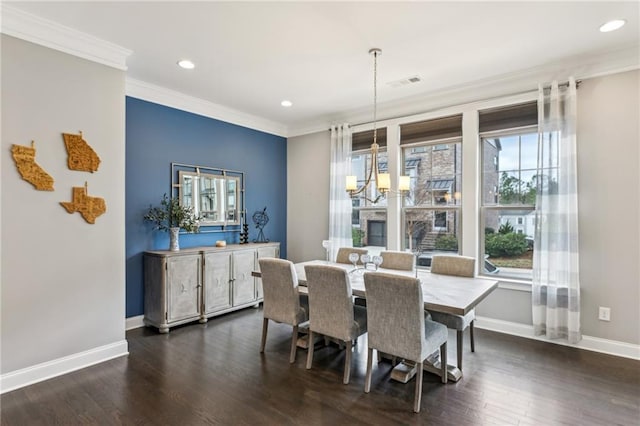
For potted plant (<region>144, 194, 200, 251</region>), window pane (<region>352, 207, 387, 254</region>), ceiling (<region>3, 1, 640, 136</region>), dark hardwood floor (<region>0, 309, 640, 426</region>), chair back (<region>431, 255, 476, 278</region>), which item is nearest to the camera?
dark hardwood floor (<region>0, 309, 640, 426</region>)

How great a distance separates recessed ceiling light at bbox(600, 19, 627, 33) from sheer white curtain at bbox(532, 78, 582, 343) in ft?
2.03

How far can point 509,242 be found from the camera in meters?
3.93

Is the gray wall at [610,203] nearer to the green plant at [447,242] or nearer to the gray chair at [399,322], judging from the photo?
the green plant at [447,242]

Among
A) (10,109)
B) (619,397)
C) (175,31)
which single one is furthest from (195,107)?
(619,397)

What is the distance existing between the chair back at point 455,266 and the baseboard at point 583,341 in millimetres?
1065

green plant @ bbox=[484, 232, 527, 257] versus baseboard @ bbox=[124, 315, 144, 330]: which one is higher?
green plant @ bbox=[484, 232, 527, 257]

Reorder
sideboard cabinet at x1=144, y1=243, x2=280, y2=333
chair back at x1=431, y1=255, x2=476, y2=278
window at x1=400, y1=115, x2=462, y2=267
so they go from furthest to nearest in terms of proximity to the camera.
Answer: window at x1=400, y1=115, x2=462, y2=267
sideboard cabinet at x1=144, y1=243, x2=280, y2=333
chair back at x1=431, y1=255, x2=476, y2=278

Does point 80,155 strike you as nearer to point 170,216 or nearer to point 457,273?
point 170,216

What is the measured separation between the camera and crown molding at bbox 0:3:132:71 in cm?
253

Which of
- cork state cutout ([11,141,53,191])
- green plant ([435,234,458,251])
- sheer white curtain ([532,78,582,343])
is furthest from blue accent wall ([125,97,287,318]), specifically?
sheer white curtain ([532,78,582,343])

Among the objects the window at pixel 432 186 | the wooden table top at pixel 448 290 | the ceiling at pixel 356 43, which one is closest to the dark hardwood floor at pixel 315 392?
the wooden table top at pixel 448 290

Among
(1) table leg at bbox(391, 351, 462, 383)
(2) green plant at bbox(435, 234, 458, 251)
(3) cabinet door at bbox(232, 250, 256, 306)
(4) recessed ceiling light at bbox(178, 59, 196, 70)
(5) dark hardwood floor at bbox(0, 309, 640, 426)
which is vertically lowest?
(5) dark hardwood floor at bbox(0, 309, 640, 426)

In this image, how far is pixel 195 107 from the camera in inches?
177

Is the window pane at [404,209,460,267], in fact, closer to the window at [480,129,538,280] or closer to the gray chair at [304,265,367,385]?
the window at [480,129,538,280]
